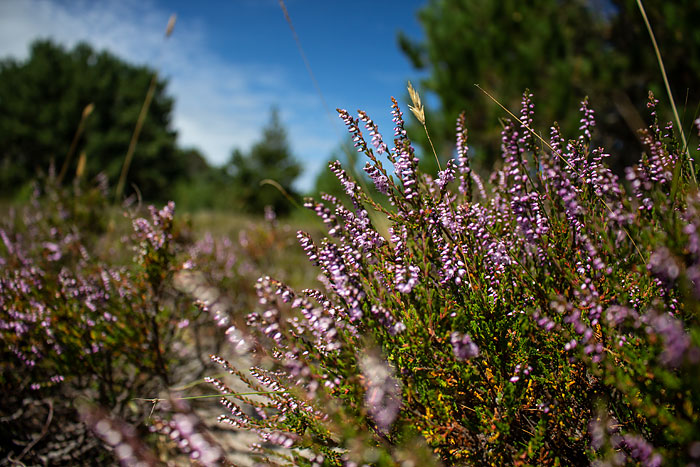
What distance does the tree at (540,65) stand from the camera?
8.89m

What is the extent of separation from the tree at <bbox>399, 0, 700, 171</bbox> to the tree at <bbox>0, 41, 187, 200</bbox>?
27294 millimetres

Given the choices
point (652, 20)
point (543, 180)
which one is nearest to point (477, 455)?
point (543, 180)

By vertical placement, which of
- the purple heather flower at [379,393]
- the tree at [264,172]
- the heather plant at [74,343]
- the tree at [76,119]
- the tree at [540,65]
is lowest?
the purple heather flower at [379,393]

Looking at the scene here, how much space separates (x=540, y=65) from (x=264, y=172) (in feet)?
62.1

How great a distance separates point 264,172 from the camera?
25547 millimetres

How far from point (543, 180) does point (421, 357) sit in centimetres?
98

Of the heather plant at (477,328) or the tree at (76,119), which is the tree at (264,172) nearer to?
the tree at (76,119)

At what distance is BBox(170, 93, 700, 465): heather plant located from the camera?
1.35 m

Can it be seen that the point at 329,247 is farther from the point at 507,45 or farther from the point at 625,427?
the point at 507,45

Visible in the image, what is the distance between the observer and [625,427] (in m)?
1.47

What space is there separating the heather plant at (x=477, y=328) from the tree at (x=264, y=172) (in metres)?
22.0

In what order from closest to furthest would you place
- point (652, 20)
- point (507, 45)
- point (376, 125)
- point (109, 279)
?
point (376, 125) → point (109, 279) → point (652, 20) → point (507, 45)

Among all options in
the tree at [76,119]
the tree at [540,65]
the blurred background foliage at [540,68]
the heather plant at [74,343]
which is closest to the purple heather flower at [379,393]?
the blurred background foliage at [540,68]

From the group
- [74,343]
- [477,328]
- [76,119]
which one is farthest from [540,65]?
[76,119]
